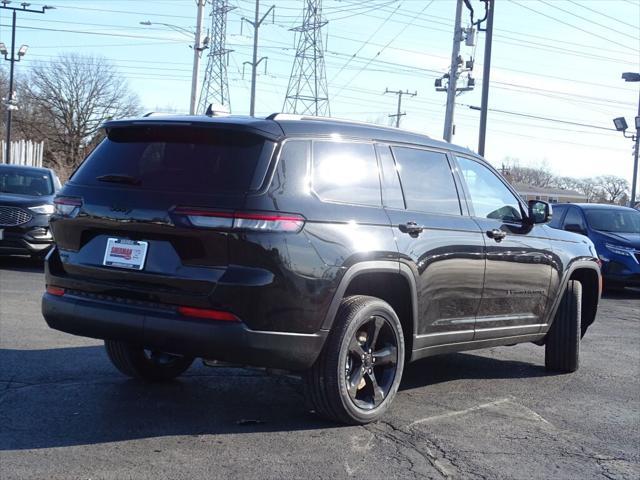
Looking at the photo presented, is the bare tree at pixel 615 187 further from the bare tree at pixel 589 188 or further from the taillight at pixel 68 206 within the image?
the taillight at pixel 68 206

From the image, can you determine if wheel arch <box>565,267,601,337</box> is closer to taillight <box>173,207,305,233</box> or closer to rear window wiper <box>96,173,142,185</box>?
taillight <box>173,207,305,233</box>

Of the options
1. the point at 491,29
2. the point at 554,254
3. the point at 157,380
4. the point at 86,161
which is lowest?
the point at 157,380

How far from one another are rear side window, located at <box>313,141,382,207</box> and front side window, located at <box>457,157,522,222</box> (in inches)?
45.7

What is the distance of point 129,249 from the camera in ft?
14.8

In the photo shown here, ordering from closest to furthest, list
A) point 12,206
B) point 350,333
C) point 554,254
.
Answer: point 350,333, point 554,254, point 12,206

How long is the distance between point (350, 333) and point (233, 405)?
113cm

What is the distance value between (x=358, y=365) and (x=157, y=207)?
1.61 metres

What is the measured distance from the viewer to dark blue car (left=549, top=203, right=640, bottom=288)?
547 inches

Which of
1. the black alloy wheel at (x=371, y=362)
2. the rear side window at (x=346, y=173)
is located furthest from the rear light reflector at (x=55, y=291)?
the black alloy wheel at (x=371, y=362)

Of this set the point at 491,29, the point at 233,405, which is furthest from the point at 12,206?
the point at 491,29

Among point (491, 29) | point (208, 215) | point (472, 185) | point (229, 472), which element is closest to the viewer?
point (229, 472)

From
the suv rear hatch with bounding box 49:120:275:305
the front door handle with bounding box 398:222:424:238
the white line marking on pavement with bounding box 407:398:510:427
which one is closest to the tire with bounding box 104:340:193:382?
the suv rear hatch with bounding box 49:120:275:305

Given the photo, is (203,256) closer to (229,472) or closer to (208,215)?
(208,215)

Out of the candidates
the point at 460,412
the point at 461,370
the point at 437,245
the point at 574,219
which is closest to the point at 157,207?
the point at 437,245
